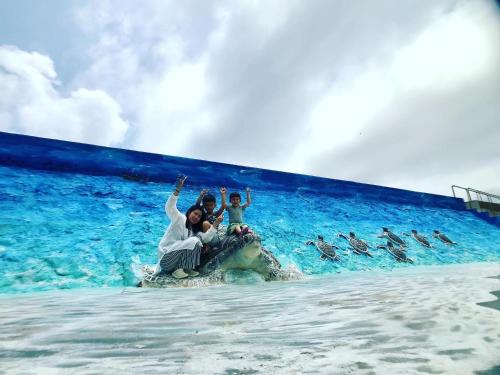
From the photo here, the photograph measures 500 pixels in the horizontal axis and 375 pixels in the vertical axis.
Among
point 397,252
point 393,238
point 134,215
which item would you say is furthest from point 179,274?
point 393,238

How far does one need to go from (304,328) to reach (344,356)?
0.50 meters

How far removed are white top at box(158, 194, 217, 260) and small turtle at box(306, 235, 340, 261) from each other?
15.0 feet

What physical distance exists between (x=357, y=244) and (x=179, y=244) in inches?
256

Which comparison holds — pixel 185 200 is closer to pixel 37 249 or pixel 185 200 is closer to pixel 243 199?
pixel 243 199

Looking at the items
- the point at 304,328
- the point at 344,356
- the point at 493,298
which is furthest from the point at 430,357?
the point at 493,298

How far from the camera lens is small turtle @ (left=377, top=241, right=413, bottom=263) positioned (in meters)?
9.55

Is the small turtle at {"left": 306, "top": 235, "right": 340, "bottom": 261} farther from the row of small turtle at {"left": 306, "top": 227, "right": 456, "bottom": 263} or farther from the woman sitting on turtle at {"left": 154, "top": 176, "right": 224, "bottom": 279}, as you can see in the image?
the woman sitting on turtle at {"left": 154, "top": 176, "right": 224, "bottom": 279}

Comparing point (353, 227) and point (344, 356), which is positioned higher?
point (353, 227)

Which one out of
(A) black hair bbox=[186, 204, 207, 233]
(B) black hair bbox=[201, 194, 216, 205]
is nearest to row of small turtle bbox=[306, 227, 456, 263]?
(B) black hair bbox=[201, 194, 216, 205]

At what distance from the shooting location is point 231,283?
5043 mm

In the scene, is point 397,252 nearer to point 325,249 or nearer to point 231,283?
point 325,249

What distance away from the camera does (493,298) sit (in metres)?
2.06

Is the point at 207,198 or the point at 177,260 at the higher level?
the point at 207,198

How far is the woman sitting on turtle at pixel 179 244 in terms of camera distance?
4824 millimetres
